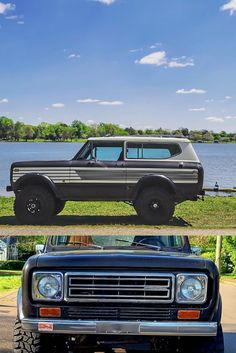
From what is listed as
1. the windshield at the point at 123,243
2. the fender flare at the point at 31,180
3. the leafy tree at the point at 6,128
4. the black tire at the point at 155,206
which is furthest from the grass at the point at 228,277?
the windshield at the point at 123,243

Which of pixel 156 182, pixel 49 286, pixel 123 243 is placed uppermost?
pixel 156 182

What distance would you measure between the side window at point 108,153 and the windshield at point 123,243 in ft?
6.56

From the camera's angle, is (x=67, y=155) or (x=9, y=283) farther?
(x=9, y=283)

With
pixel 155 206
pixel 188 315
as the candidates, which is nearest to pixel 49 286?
pixel 188 315

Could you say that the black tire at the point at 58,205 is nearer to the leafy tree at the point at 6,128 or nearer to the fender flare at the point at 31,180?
the fender flare at the point at 31,180

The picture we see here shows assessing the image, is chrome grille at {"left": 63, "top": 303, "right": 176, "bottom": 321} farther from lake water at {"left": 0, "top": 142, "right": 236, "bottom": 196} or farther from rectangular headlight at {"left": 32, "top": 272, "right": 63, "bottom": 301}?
lake water at {"left": 0, "top": 142, "right": 236, "bottom": 196}

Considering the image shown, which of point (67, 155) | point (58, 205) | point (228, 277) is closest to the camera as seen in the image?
point (67, 155)

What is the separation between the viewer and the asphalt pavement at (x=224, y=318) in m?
5.51

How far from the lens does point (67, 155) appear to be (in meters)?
6.29

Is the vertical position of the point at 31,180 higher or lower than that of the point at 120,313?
higher

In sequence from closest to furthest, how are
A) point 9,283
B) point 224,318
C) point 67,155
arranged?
point 67,155 → point 224,318 → point 9,283

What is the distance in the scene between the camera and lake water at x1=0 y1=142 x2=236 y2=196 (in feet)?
20.5

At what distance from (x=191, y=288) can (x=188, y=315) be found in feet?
0.50

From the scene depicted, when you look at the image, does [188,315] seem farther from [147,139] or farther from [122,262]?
[147,139]
